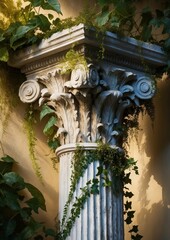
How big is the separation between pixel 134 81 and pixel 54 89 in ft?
1.73

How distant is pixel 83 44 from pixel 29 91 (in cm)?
51

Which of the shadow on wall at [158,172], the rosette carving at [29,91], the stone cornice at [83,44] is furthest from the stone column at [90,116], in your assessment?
the shadow on wall at [158,172]

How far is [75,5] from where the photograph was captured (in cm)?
438

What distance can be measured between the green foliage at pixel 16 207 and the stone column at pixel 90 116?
0.60ft

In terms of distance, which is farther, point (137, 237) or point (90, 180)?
point (137, 237)

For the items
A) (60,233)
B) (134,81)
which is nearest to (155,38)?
(134,81)

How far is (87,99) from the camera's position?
359 cm

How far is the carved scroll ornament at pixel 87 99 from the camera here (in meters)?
3.55

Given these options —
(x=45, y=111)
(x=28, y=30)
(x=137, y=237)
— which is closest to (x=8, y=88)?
(x=45, y=111)

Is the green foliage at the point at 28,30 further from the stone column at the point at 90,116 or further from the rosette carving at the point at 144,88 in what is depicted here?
the rosette carving at the point at 144,88

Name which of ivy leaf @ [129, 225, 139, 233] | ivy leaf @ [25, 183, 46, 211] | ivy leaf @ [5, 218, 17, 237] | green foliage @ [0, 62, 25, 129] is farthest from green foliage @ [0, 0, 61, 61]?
ivy leaf @ [129, 225, 139, 233]

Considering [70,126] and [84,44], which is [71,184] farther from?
[84,44]

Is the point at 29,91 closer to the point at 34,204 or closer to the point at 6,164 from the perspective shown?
the point at 6,164

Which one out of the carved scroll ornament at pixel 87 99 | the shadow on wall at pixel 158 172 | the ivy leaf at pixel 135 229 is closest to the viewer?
the carved scroll ornament at pixel 87 99
